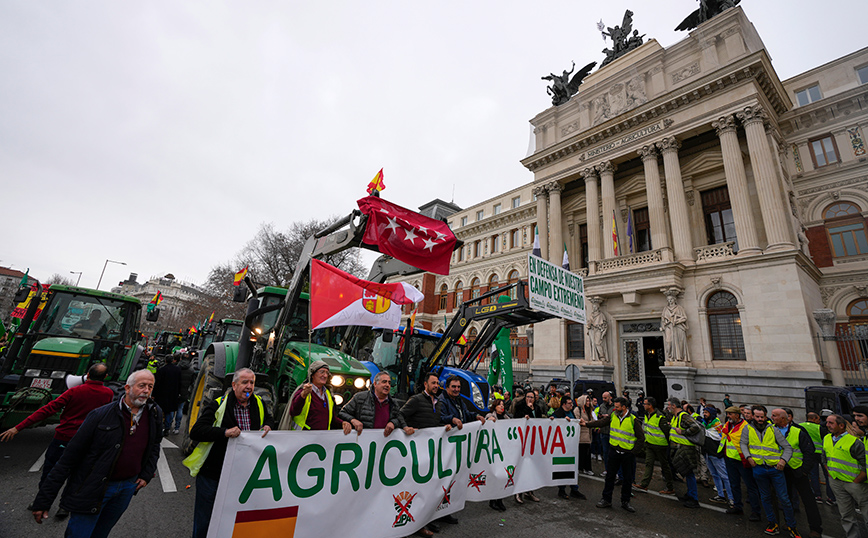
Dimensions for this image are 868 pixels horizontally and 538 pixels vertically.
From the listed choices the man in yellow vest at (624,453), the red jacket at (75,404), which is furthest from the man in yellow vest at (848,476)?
the red jacket at (75,404)

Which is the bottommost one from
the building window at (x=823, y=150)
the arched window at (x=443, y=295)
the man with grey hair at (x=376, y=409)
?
the man with grey hair at (x=376, y=409)

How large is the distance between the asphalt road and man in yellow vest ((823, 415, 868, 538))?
30.1 inches

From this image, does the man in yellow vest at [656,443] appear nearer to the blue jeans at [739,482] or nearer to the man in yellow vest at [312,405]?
the blue jeans at [739,482]

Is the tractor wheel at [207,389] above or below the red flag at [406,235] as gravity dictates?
below

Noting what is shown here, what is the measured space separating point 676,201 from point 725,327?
629 cm

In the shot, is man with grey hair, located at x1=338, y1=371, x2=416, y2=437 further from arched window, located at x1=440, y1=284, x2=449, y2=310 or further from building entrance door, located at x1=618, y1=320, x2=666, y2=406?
arched window, located at x1=440, y1=284, x2=449, y2=310

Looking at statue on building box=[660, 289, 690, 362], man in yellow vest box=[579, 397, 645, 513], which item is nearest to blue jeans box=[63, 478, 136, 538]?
man in yellow vest box=[579, 397, 645, 513]

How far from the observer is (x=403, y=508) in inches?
171

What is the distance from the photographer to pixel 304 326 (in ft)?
24.8

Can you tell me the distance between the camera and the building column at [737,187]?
16.2 metres

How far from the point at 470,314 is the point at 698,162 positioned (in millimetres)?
18439

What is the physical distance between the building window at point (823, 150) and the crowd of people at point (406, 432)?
1763 centimetres

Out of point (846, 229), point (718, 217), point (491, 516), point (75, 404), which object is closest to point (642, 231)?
point (718, 217)

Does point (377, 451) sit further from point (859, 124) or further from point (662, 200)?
point (859, 124)
